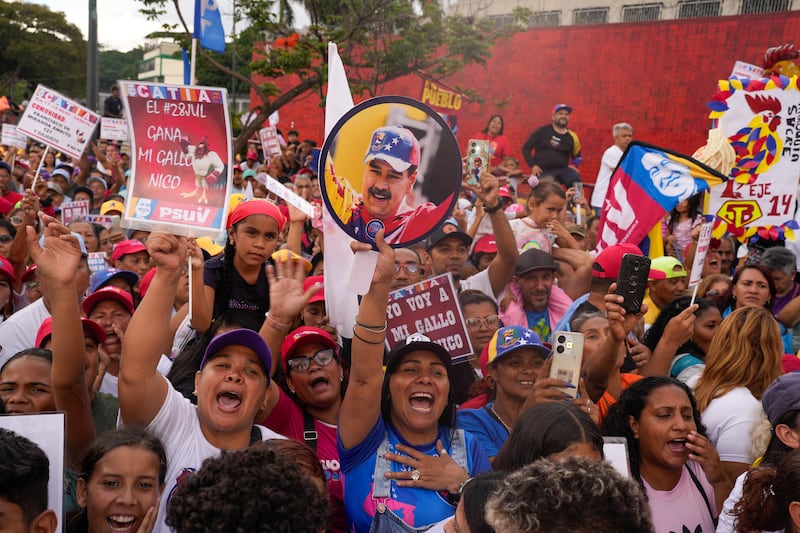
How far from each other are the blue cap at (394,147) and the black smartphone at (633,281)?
1128mm

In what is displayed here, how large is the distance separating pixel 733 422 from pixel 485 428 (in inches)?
46.6

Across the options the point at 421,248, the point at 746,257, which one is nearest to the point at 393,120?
the point at 421,248

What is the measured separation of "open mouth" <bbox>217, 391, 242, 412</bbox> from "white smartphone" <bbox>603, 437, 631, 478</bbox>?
147 cm

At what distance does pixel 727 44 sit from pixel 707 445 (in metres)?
15.5

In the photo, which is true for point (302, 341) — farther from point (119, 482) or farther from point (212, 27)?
point (212, 27)

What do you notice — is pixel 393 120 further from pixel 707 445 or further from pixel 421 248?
pixel 421 248

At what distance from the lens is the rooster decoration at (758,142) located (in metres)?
6.82

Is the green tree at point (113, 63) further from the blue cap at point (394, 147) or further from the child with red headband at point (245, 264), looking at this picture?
the blue cap at point (394, 147)

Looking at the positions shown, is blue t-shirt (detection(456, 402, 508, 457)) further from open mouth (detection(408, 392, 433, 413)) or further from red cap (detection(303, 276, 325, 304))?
red cap (detection(303, 276, 325, 304))

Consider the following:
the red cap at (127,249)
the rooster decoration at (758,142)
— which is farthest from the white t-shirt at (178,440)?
the rooster decoration at (758,142)

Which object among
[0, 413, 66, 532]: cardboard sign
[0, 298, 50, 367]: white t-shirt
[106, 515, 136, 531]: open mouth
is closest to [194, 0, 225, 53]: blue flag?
[0, 298, 50, 367]: white t-shirt

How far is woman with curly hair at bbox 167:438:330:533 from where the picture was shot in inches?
76.8

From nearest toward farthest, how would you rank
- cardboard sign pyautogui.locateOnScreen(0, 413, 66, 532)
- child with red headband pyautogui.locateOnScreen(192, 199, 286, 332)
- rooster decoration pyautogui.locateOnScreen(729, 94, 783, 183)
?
1. cardboard sign pyautogui.locateOnScreen(0, 413, 66, 532)
2. child with red headband pyautogui.locateOnScreen(192, 199, 286, 332)
3. rooster decoration pyautogui.locateOnScreen(729, 94, 783, 183)

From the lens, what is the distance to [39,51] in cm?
4928
